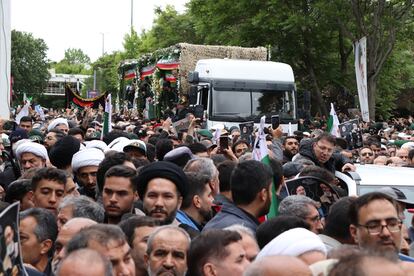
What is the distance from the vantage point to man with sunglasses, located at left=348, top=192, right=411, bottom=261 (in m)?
5.69

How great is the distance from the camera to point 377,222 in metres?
5.72

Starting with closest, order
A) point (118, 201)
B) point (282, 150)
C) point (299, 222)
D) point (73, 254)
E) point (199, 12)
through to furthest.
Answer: point (73, 254)
point (299, 222)
point (118, 201)
point (282, 150)
point (199, 12)

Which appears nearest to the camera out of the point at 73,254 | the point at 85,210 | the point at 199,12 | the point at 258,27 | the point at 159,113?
the point at 73,254

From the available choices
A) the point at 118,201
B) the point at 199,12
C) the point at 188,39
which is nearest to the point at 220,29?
the point at 199,12

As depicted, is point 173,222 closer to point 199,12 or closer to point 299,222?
point 299,222

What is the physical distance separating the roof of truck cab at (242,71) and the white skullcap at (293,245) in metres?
17.1

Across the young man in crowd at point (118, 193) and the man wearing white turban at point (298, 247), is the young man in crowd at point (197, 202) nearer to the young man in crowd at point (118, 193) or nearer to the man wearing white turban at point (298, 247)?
the young man in crowd at point (118, 193)

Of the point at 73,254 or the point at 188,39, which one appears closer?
the point at 73,254

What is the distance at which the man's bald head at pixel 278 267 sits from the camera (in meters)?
3.73

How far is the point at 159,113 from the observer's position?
88.5ft

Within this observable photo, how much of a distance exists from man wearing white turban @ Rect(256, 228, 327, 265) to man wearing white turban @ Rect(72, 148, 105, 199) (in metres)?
3.83

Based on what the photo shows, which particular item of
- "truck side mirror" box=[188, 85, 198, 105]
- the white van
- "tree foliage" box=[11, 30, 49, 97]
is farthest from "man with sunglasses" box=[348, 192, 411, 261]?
"tree foliage" box=[11, 30, 49, 97]

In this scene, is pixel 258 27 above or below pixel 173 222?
above

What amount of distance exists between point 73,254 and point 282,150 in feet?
29.4
